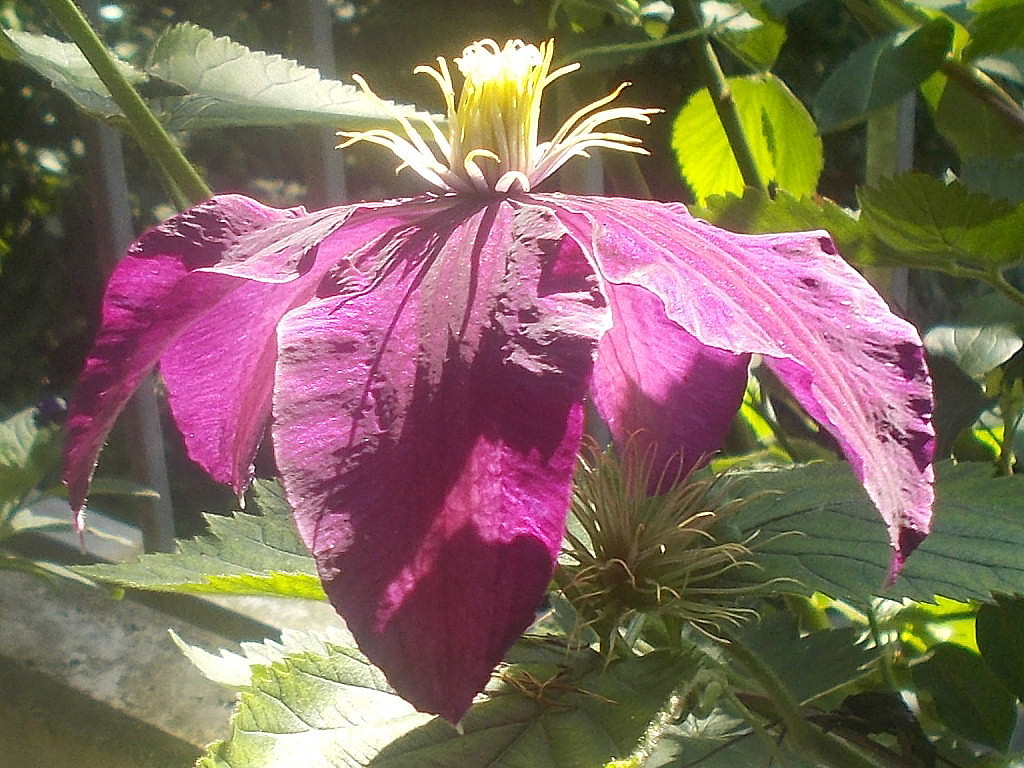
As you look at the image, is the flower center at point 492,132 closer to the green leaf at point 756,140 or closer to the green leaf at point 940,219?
the green leaf at point 940,219

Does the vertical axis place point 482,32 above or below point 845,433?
above

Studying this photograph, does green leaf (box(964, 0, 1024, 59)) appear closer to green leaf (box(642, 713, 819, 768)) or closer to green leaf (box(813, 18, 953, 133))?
green leaf (box(813, 18, 953, 133))

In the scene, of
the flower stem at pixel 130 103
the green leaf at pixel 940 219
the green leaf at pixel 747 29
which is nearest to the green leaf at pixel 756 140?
the green leaf at pixel 747 29

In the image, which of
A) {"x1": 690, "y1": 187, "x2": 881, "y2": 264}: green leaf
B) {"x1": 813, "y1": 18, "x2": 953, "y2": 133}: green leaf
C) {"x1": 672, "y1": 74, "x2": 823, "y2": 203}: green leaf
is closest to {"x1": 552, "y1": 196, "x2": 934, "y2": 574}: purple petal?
{"x1": 690, "y1": 187, "x2": 881, "y2": 264}: green leaf

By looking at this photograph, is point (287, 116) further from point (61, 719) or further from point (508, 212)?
point (61, 719)

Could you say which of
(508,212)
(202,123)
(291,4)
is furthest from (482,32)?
(508,212)

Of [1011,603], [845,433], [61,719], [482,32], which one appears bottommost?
[61,719]
